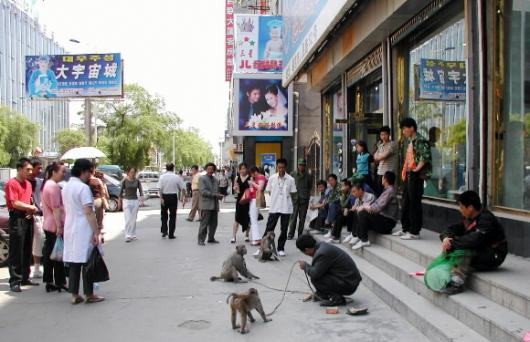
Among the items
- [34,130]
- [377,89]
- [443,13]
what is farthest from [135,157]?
[443,13]

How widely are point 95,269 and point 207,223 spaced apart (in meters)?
4.72

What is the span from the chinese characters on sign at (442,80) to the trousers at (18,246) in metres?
6.68

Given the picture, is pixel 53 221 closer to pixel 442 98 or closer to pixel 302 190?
pixel 302 190

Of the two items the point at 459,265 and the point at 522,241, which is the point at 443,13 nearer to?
the point at 522,241

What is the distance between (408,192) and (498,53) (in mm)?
2199

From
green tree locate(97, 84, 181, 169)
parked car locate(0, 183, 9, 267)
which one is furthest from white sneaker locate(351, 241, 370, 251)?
green tree locate(97, 84, 181, 169)

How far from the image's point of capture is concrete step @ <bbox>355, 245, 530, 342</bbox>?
160 inches

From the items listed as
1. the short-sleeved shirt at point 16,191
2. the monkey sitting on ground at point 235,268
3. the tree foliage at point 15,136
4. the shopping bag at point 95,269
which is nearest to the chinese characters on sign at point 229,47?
the tree foliage at point 15,136

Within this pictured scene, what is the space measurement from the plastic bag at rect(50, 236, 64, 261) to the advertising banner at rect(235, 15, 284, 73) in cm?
1788

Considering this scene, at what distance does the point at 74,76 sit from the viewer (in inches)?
1116

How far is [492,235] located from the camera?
16.2 feet

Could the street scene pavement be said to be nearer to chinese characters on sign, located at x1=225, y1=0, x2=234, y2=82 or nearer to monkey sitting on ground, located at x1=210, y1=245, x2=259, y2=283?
monkey sitting on ground, located at x1=210, y1=245, x2=259, y2=283

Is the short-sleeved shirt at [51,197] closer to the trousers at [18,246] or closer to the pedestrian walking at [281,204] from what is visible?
the trousers at [18,246]

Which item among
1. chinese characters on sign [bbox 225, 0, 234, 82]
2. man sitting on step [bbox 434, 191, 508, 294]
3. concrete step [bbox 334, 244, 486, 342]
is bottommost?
concrete step [bbox 334, 244, 486, 342]
